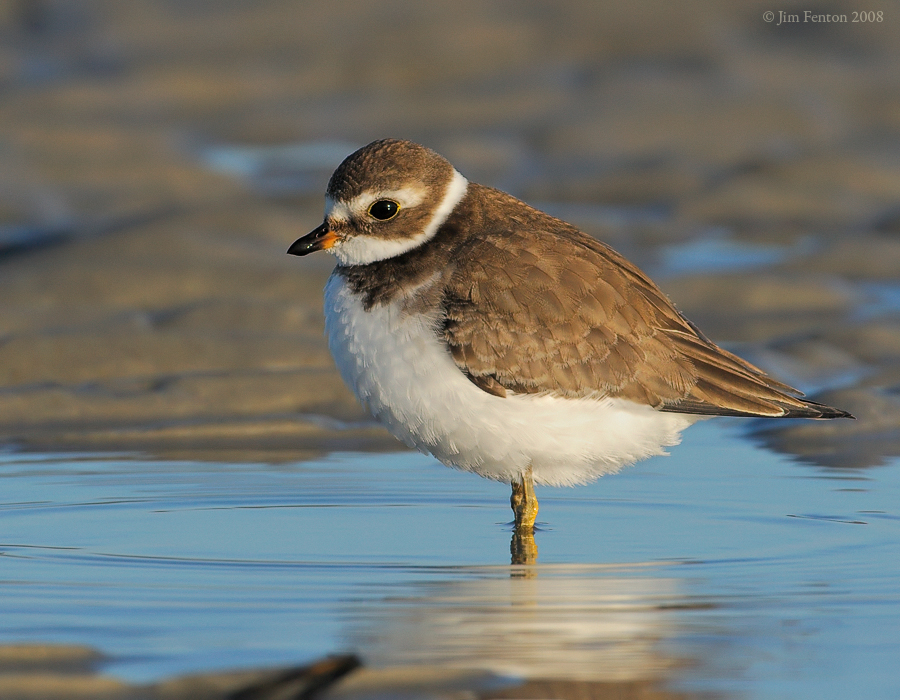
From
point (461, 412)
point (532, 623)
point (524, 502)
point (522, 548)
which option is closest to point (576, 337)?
point (461, 412)

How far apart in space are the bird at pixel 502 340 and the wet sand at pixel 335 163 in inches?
68.8

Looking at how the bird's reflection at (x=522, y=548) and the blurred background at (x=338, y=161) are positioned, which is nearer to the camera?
the bird's reflection at (x=522, y=548)

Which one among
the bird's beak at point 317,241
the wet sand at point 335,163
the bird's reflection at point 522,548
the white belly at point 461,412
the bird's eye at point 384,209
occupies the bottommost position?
the bird's reflection at point 522,548

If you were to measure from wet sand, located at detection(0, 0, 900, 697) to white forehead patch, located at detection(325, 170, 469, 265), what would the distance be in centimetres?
186

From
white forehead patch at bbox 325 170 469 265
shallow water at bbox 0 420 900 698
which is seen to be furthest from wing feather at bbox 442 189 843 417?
shallow water at bbox 0 420 900 698

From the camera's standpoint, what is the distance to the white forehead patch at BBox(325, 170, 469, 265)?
23.8 feet

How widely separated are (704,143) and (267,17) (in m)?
5.01

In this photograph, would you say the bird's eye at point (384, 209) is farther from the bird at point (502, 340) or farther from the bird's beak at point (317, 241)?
the bird's beak at point (317, 241)

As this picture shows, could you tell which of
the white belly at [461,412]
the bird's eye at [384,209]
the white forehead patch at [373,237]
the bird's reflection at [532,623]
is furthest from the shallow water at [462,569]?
the bird's eye at [384,209]

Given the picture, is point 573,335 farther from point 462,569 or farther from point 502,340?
point 462,569

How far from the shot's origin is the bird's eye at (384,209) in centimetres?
734

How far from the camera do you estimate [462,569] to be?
21.8 feet

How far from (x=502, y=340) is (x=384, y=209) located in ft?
2.92

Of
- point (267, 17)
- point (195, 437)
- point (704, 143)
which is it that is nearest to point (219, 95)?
point (267, 17)
